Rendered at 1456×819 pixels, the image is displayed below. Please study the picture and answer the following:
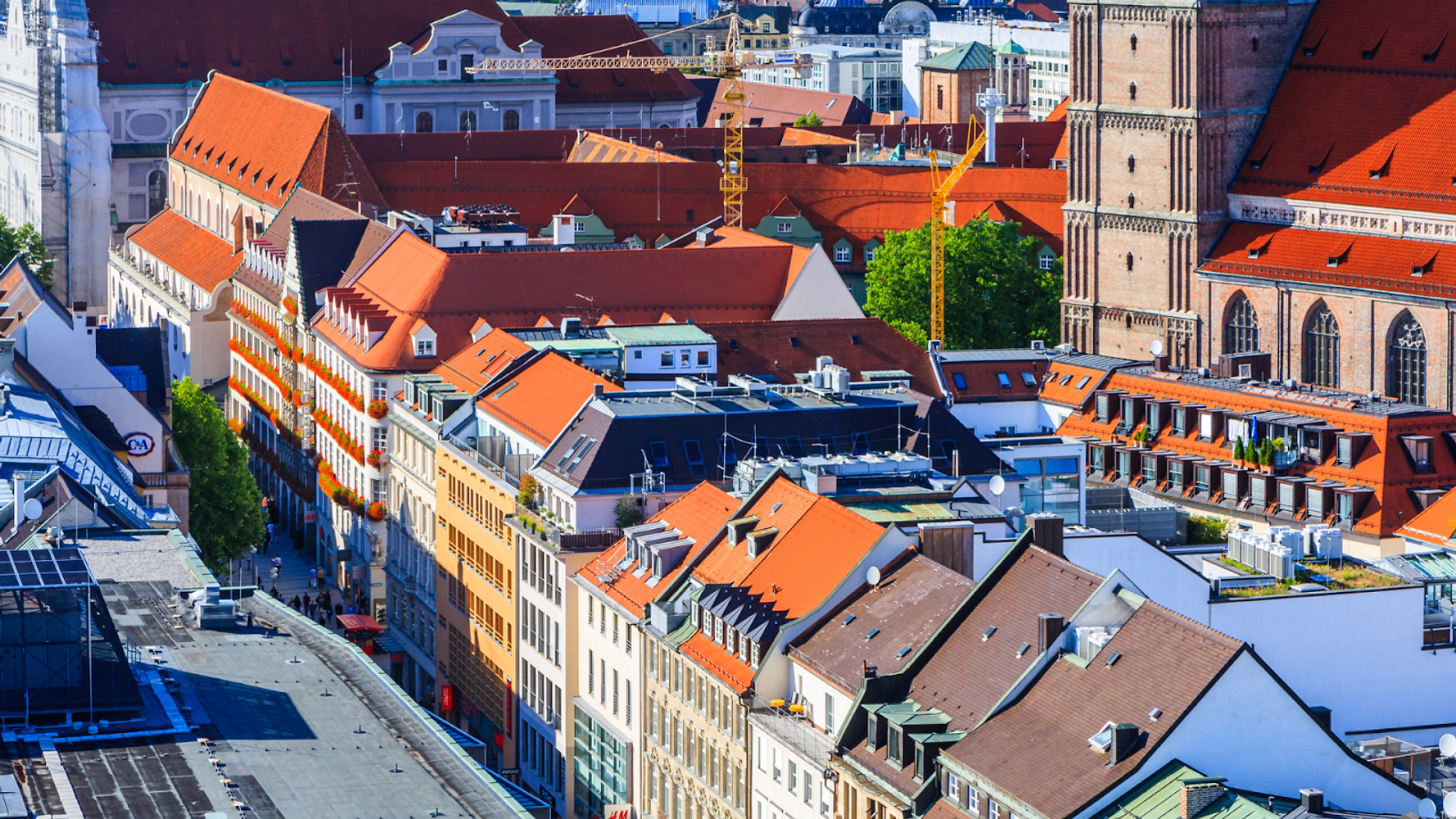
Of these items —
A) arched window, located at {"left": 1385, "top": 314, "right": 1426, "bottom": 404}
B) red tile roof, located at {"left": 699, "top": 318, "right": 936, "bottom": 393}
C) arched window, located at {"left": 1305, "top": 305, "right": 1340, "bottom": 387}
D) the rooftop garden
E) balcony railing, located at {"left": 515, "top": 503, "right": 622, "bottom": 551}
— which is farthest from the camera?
arched window, located at {"left": 1305, "top": 305, "right": 1340, "bottom": 387}

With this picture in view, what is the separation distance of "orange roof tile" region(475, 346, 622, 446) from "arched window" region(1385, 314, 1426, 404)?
45.5 metres

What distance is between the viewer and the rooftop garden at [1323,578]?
78.2 metres

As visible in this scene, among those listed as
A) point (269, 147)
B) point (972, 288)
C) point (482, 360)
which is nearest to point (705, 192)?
point (972, 288)

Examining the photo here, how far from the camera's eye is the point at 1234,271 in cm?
14112

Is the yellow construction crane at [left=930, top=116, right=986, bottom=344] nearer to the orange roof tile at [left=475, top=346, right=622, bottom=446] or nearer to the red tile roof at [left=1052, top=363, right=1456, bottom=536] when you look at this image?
the red tile roof at [left=1052, top=363, right=1456, bottom=536]

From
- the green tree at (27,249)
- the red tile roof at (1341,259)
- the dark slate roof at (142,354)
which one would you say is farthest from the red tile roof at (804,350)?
the green tree at (27,249)

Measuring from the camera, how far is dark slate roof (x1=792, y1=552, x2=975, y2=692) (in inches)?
2712

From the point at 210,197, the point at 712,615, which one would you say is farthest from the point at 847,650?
the point at 210,197

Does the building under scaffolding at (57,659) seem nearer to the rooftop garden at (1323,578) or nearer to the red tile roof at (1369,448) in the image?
the rooftop garden at (1323,578)

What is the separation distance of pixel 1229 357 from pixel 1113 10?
2437 cm

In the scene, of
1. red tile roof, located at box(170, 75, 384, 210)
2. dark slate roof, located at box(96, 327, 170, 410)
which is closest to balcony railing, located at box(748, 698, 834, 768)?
dark slate roof, located at box(96, 327, 170, 410)

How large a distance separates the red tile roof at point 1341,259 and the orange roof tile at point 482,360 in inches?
1673

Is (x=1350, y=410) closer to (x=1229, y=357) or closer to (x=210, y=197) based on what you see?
(x=1229, y=357)

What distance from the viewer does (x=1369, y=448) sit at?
360 feet
